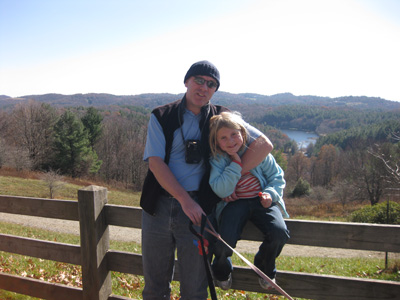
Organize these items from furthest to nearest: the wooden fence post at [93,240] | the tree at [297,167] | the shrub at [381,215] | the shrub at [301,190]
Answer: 1. the tree at [297,167]
2. the shrub at [301,190]
3. the shrub at [381,215]
4. the wooden fence post at [93,240]

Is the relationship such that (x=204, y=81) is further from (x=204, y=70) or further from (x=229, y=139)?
(x=229, y=139)

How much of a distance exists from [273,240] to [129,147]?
58.1 metres

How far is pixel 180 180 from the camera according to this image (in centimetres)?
248

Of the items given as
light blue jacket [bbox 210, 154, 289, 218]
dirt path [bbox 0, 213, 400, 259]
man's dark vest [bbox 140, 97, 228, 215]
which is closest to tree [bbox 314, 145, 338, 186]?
dirt path [bbox 0, 213, 400, 259]

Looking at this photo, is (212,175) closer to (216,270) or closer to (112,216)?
(216,270)

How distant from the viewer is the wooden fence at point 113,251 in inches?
95.3

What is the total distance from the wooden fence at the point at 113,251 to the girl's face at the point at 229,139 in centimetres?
70

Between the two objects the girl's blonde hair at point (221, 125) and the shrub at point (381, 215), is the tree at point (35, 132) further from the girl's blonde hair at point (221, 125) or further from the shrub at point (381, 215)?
the girl's blonde hair at point (221, 125)

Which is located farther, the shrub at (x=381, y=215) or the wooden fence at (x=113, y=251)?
the shrub at (x=381, y=215)

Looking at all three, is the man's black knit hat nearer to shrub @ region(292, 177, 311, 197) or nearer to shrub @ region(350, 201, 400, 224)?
shrub @ region(350, 201, 400, 224)

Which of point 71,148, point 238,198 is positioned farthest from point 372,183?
point 71,148

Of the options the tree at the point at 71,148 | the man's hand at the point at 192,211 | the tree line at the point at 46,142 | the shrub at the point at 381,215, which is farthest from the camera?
the tree at the point at 71,148

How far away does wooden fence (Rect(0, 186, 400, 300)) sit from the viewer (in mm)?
2422

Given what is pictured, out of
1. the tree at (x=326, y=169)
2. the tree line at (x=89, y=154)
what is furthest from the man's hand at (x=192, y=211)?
the tree at (x=326, y=169)
